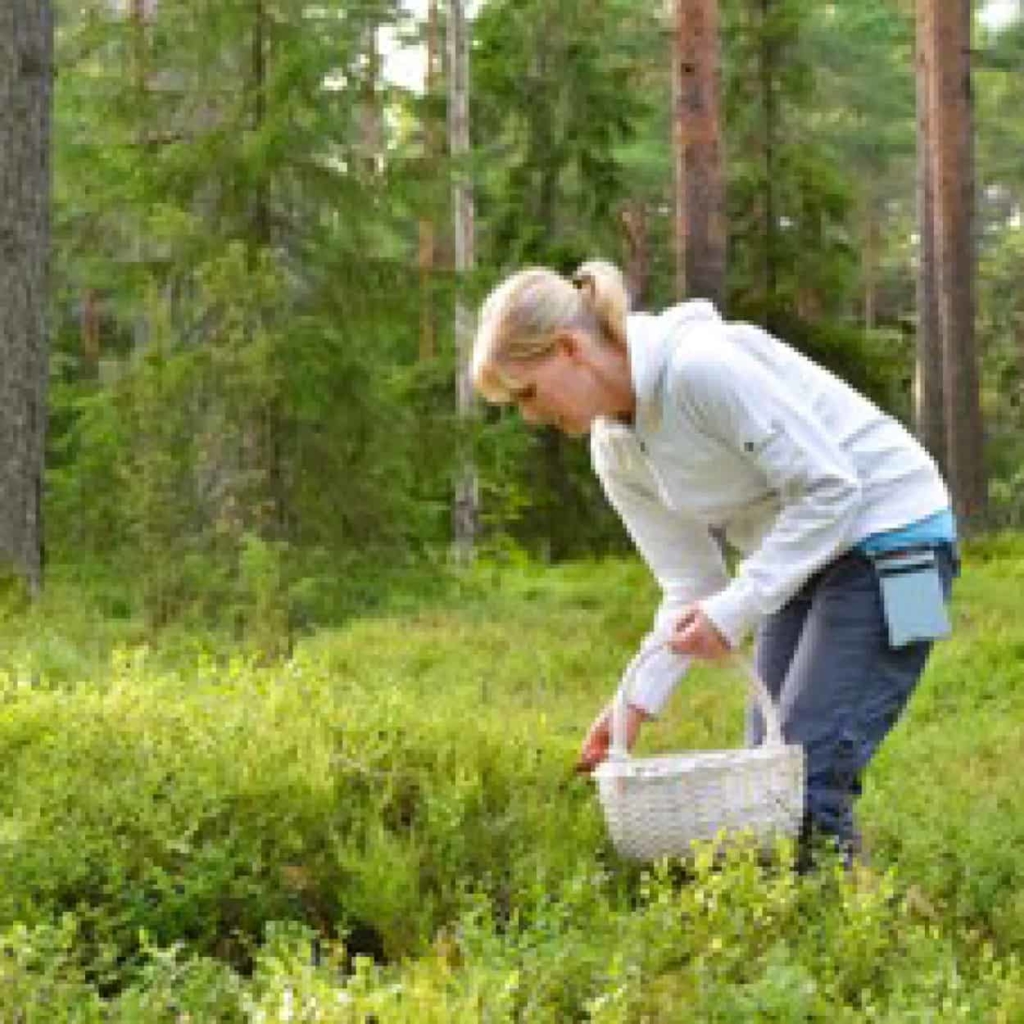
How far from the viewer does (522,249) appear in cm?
2030

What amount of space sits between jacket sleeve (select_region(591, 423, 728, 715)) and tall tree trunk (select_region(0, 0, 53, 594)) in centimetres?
618

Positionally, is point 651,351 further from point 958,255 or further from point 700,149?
point 958,255

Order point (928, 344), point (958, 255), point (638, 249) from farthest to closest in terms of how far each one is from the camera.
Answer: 1. point (638, 249)
2. point (928, 344)
3. point (958, 255)

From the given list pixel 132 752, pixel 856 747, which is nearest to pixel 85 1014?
pixel 132 752

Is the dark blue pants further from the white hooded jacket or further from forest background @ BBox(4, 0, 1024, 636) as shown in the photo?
forest background @ BBox(4, 0, 1024, 636)

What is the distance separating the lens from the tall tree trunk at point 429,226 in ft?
42.9

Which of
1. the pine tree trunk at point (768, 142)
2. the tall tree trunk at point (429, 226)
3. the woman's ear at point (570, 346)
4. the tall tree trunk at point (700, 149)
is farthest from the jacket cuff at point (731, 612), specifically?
the pine tree trunk at point (768, 142)

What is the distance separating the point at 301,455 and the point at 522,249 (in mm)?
8427

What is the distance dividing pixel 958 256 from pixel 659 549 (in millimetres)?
15176

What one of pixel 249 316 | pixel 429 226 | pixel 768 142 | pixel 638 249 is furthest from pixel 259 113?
pixel 638 249

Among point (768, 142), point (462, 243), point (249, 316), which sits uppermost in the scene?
point (768, 142)

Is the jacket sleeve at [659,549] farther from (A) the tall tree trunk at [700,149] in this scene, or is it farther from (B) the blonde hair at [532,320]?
(A) the tall tree trunk at [700,149]

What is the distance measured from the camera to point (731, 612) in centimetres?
453

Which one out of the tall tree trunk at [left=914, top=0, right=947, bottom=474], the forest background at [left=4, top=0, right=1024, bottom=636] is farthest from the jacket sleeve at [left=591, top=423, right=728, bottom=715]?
the tall tree trunk at [left=914, top=0, right=947, bottom=474]
